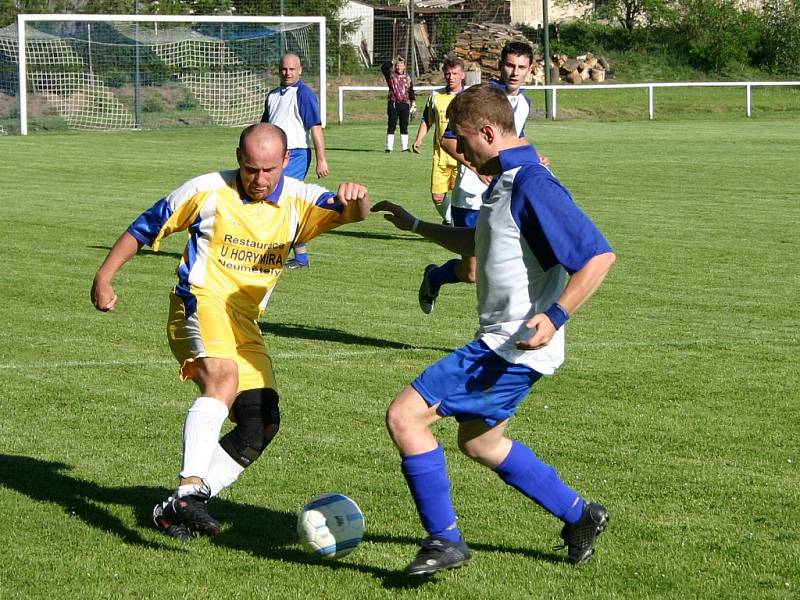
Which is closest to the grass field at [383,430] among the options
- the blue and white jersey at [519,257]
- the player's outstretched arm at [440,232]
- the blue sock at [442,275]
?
the blue sock at [442,275]

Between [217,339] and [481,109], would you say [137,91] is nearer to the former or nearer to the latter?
[217,339]

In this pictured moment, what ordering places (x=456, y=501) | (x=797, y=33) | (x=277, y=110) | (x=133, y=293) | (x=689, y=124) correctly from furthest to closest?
(x=797, y=33) → (x=689, y=124) → (x=277, y=110) → (x=133, y=293) → (x=456, y=501)

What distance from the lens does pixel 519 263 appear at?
442 cm

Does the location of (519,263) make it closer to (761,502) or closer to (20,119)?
(761,502)

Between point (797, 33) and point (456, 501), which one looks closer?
point (456, 501)

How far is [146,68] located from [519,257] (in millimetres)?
29045

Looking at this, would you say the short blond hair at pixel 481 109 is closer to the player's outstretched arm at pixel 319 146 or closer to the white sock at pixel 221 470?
the white sock at pixel 221 470

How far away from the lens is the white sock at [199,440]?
15.8ft

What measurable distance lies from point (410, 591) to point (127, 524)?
4.40ft

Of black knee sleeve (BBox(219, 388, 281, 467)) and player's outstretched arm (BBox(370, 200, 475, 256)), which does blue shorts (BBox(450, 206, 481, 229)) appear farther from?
black knee sleeve (BBox(219, 388, 281, 467))

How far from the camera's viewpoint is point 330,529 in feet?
15.3

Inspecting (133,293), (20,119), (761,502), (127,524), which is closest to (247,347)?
(127,524)

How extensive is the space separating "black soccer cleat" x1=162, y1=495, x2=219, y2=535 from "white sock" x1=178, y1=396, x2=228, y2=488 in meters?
0.12

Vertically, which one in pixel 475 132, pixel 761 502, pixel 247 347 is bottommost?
pixel 761 502
